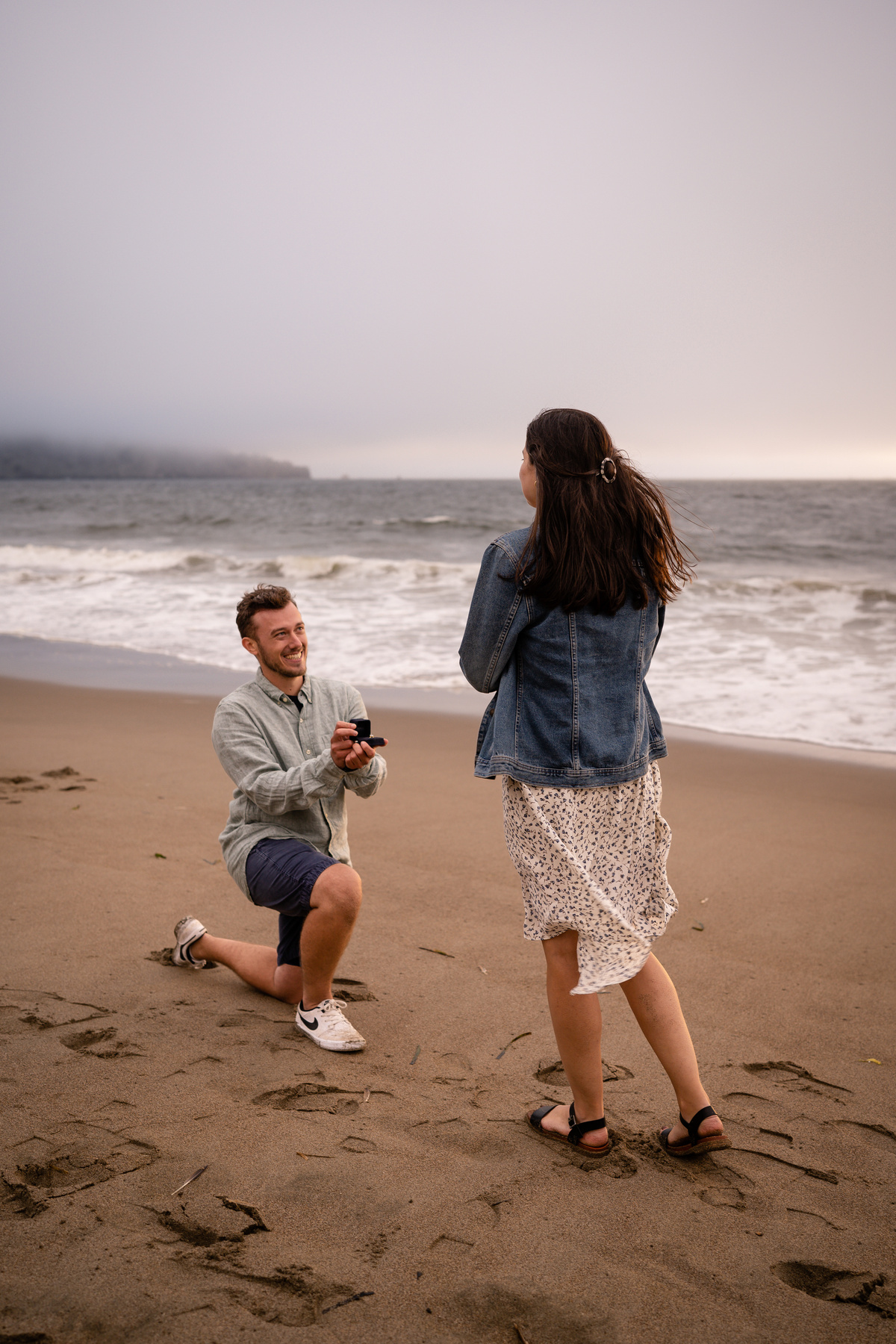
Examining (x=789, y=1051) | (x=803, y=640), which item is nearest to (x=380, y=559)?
(x=803, y=640)

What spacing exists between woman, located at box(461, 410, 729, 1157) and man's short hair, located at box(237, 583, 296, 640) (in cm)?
98

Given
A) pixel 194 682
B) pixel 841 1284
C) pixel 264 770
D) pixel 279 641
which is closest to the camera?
pixel 841 1284

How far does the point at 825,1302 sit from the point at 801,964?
1715 mm

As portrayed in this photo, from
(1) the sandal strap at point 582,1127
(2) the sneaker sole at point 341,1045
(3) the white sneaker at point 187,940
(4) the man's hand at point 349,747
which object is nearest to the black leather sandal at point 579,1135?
(1) the sandal strap at point 582,1127

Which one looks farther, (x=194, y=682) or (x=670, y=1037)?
(x=194, y=682)

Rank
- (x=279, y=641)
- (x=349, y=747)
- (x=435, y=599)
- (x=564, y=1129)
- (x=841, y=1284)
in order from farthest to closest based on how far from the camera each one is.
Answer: (x=435, y=599) → (x=279, y=641) → (x=349, y=747) → (x=564, y=1129) → (x=841, y=1284)

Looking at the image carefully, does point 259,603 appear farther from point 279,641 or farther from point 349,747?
point 349,747

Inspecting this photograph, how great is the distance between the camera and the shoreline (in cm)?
655

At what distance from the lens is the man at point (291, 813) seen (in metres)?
2.83

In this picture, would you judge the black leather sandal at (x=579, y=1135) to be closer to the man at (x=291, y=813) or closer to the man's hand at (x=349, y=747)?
the man at (x=291, y=813)

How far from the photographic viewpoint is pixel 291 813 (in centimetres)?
304

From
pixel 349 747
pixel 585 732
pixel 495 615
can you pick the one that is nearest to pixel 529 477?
pixel 495 615

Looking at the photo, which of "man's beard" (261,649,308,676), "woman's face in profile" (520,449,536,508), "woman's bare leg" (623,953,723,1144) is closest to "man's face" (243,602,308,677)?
"man's beard" (261,649,308,676)

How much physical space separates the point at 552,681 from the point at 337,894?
1.07 m
